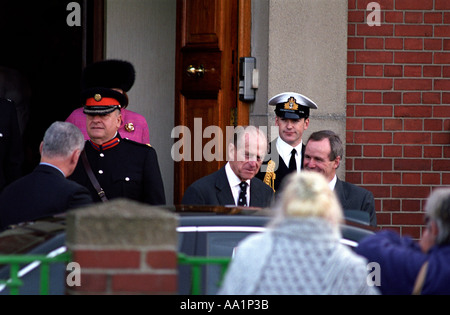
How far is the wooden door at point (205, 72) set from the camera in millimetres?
7566

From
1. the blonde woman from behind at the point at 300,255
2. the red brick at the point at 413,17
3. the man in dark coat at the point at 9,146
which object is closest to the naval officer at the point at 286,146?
the red brick at the point at 413,17

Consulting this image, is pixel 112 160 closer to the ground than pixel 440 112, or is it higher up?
closer to the ground

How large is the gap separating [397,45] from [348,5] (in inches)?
20.9

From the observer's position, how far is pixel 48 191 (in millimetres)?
4609

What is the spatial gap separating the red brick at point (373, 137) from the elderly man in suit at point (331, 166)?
163 cm

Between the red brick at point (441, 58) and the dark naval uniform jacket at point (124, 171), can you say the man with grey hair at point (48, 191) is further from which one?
the red brick at point (441, 58)

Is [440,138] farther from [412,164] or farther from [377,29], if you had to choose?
[377,29]

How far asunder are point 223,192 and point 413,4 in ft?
9.80

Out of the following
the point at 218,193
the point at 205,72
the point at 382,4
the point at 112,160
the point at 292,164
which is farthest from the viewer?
the point at 205,72

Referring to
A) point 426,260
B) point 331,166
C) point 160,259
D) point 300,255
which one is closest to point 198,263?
point 160,259

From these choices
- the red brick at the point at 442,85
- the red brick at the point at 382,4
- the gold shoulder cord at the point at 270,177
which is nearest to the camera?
the gold shoulder cord at the point at 270,177

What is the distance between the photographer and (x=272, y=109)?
733cm

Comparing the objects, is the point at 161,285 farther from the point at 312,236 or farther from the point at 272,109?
the point at 272,109
